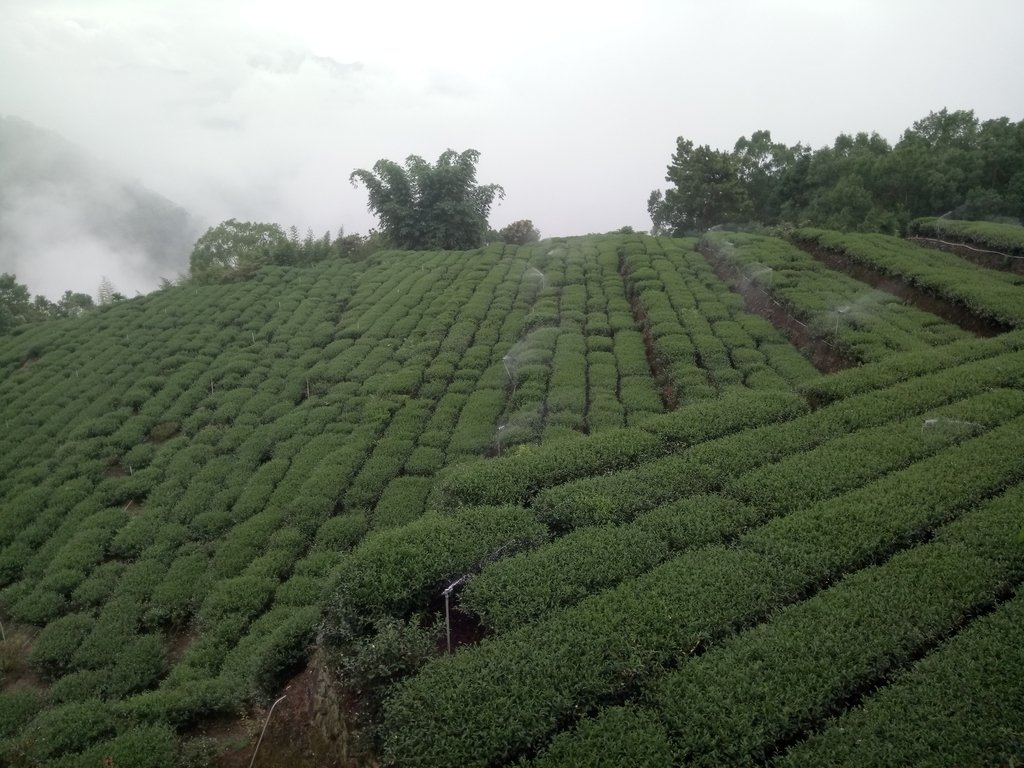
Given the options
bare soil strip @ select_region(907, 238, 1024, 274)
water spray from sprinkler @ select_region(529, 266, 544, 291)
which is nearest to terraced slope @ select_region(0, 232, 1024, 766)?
water spray from sprinkler @ select_region(529, 266, 544, 291)

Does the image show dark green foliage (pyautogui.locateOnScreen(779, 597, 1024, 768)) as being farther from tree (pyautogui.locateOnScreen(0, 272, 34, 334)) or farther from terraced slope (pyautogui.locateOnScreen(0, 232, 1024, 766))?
tree (pyautogui.locateOnScreen(0, 272, 34, 334))

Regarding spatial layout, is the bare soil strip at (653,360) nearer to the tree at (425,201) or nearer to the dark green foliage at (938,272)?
the dark green foliage at (938,272)

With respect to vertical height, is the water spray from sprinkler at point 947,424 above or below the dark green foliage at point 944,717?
above

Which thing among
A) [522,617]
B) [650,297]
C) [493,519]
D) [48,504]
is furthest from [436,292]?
[522,617]

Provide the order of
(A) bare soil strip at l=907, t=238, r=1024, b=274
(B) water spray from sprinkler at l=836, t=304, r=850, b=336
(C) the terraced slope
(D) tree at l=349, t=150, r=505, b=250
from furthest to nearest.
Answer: (D) tree at l=349, t=150, r=505, b=250
(A) bare soil strip at l=907, t=238, r=1024, b=274
(B) water spray from sprinkler at l=836, t=304, r=850, b=336
(C) the terraced slope

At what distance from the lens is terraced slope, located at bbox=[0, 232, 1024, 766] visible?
5410 millimetres

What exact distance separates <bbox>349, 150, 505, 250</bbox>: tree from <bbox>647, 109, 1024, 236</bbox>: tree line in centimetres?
1087

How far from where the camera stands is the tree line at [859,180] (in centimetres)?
2484

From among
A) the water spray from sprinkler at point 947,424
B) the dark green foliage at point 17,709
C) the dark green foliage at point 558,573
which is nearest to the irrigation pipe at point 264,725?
the dark green foliage at point 558,573

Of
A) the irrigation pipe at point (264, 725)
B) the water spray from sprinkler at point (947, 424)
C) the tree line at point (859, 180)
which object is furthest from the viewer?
the tree line at point (859, 180)

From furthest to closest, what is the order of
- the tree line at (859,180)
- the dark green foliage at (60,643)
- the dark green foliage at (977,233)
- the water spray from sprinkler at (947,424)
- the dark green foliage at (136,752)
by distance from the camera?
1. the tree line at (859,180)
2. the dark green foliage at (977,233)
3. the water spray from sprinkler at (947,424)
4. the dark green foliage at (60,643)
5. the dark green foliage at (136,752)

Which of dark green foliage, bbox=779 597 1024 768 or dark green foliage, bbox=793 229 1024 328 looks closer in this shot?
dark green foliage, bbox=779 597 1024 768

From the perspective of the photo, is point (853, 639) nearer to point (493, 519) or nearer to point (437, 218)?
point (493, 519)

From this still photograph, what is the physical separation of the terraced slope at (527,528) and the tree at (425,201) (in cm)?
1308
